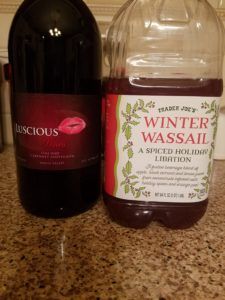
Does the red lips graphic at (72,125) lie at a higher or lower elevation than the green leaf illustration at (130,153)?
higher

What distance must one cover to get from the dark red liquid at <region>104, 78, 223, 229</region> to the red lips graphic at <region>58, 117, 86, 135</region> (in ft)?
0.21

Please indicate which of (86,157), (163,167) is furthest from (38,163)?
(163,167)

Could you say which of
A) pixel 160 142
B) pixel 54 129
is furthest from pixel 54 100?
pixel 160 142

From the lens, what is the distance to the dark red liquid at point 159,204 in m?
0.31

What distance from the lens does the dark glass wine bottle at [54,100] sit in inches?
13.2

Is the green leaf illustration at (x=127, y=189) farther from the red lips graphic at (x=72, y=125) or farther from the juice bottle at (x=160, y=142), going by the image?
the red lips graphic at (x=72, y=125)

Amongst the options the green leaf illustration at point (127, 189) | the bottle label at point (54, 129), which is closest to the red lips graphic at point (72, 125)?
the bottle label at point (54, 129)

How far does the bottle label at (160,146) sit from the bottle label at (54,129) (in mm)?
36

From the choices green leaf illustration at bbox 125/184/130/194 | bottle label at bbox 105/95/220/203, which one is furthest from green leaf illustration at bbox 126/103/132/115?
green leaf illustration at bbox 125/184/130/194

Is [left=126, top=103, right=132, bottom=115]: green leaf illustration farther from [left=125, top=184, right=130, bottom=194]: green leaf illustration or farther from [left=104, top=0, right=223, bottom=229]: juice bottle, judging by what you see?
[left=125, top=184, right=130, bottom=194]: green leaf illustration

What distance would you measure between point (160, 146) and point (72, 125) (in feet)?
0.43

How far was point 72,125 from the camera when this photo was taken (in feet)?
1.16

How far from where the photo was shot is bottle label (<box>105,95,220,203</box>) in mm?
318

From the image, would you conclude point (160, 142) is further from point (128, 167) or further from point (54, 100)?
point (54, 100)
